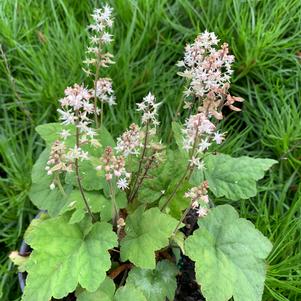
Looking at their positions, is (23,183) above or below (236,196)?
below

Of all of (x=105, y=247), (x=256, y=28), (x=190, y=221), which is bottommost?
(x=190, y=221)

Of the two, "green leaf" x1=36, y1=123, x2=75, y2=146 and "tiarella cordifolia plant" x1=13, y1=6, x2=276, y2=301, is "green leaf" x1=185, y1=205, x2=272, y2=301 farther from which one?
"green leaf" x1=36, y1=123, x2=75, y2=146

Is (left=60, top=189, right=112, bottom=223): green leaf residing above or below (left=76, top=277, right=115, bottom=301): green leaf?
above

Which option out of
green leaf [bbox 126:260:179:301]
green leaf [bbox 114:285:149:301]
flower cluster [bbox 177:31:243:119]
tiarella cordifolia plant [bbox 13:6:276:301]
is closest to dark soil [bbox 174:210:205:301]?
tiarella cordifolia plant [bbox 13:6:276:301]

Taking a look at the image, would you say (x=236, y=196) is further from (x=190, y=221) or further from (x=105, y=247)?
(x=105, y=247)

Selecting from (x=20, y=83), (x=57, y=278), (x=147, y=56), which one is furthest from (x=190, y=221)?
(x=20, y=83)

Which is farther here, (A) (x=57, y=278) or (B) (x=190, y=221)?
(B) (x=190, y=221)

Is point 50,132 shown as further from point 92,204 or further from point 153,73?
point 153,73
